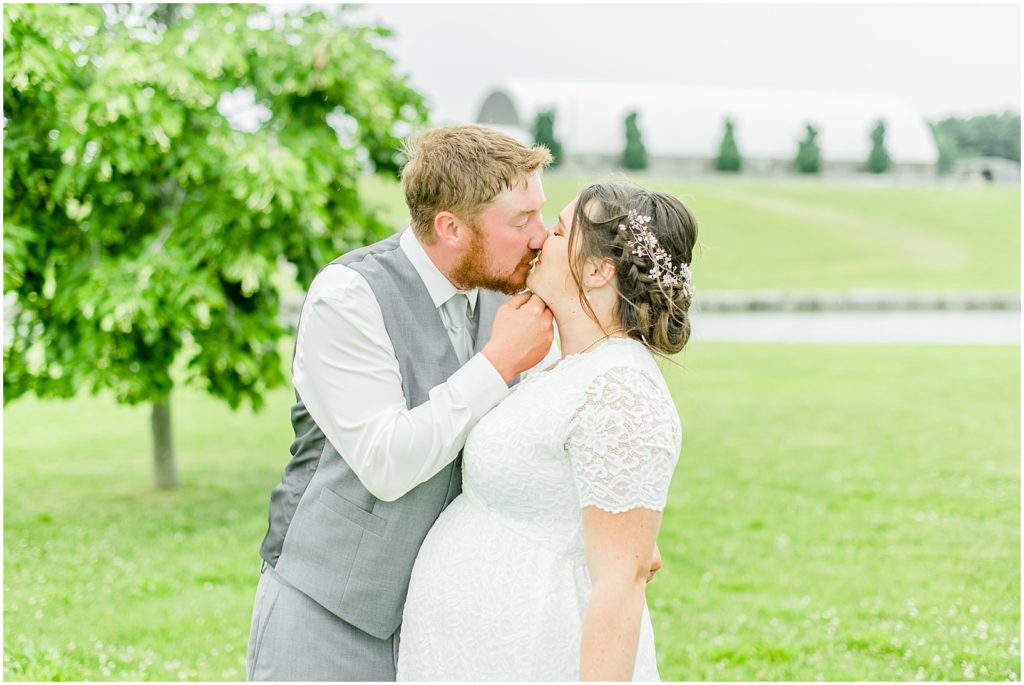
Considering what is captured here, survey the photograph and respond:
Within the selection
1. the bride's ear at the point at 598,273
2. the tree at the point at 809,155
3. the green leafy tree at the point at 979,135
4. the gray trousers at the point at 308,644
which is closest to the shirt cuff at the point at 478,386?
the bride's ear at the point at 598,273

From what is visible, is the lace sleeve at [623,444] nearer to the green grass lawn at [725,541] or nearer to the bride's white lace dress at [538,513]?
the bride's white lace dress at [538,513]

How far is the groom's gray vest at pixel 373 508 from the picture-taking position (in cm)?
283

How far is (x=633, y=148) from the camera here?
58.7 meters

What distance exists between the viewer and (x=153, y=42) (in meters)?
7.50

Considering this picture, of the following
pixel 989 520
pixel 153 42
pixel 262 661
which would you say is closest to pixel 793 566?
pixel 989 520

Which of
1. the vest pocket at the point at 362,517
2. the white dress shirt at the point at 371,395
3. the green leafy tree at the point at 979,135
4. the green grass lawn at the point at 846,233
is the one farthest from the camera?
the green leafy tree at the point at 979,135

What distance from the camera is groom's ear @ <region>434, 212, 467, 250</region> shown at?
2906 millimetres

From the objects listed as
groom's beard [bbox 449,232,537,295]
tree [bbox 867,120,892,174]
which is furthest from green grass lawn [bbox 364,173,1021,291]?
groom's beard [bbox 449,232,537,295]

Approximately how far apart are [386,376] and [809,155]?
61724 mm

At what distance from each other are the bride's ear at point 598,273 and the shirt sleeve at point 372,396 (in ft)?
1.08

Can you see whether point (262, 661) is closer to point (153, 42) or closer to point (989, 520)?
point (153, 42)

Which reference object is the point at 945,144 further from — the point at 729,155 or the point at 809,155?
the point at 729,155

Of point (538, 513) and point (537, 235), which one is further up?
point (537, 235)

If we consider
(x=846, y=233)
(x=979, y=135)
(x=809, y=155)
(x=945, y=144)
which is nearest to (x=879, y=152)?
(x=809, y=155)
